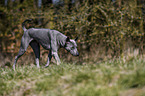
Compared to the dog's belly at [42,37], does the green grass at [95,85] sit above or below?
below

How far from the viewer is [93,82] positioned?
2.87m

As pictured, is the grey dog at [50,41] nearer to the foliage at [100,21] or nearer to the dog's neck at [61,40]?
the dog's neck at [61,40]

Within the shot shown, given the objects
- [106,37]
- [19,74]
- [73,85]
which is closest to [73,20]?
[106,37]

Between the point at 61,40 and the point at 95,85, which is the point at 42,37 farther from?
the point at 95,85

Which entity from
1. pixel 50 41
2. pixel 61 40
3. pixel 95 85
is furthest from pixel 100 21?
pixel 95 85

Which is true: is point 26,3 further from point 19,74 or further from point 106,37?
point 19,74

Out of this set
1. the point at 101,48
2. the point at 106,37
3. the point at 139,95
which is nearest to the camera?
the point at 139,95

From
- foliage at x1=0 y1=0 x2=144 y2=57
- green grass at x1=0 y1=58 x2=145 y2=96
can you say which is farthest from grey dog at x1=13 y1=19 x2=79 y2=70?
Result: foliage at x1=0 y1=0 x2=144 y2=57

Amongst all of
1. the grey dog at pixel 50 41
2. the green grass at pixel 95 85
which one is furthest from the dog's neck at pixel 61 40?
the green grass at pixel 95 85

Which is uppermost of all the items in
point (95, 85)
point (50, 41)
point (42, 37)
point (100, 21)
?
point (100, 21)

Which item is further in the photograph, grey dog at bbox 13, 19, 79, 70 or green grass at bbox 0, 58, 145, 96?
grey dog at bbox 13, 19, 79, 70

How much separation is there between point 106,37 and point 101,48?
910 mm

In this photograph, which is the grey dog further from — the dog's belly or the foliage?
the foliage

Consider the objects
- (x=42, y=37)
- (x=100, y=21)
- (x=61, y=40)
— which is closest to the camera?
(x=61, y=40)
